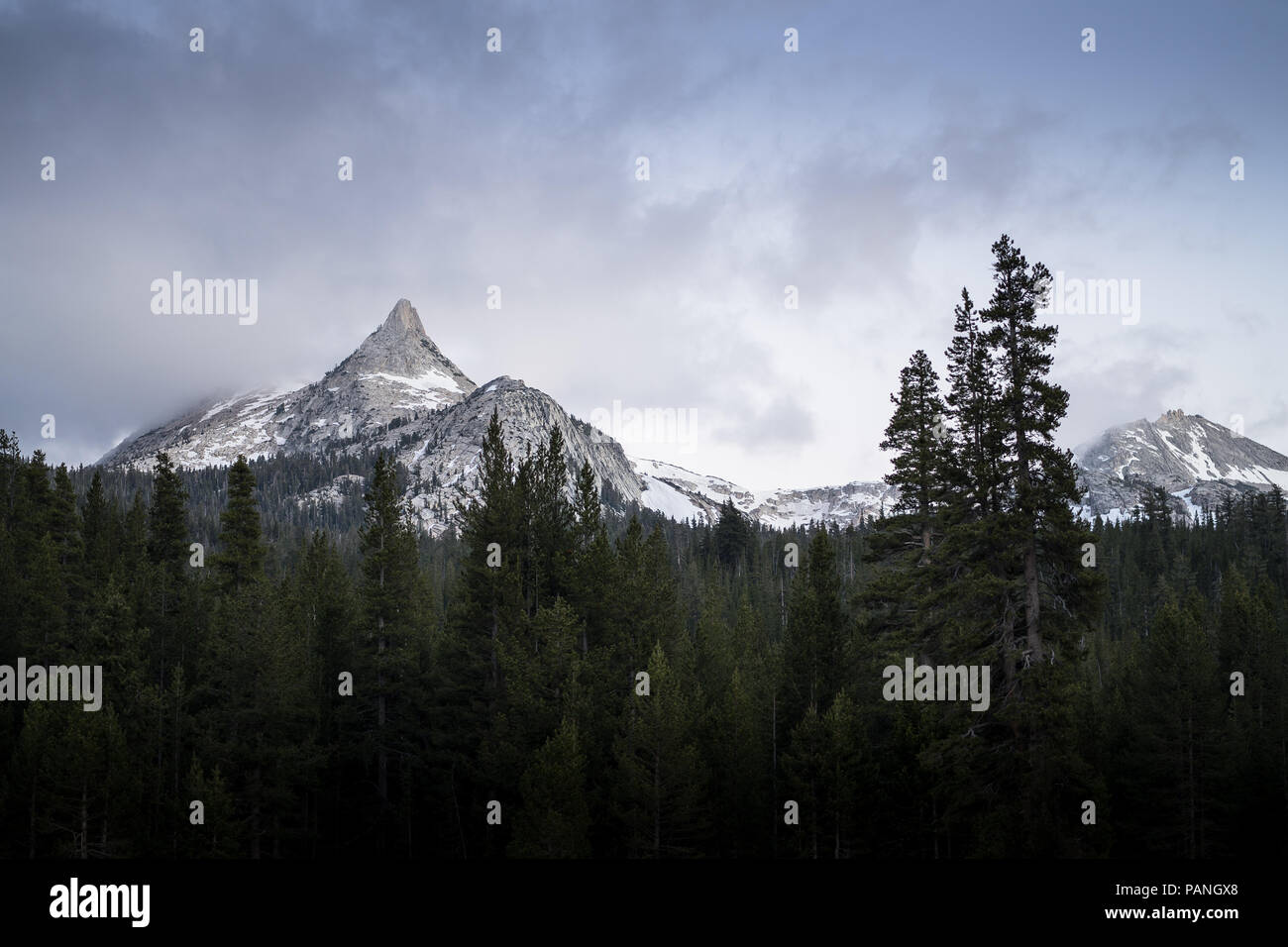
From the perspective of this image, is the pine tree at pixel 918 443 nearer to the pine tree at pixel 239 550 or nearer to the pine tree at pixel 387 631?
the pine tree at pixel 387 631

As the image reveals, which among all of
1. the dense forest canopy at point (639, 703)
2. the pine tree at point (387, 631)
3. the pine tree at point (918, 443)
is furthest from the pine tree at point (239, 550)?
the pine tree at point (918, 443)

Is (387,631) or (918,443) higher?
(918,443)

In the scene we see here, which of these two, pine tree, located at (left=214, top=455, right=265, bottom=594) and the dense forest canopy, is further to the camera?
pine tree, located at (left=214, top=455, right=265, bottom=594)

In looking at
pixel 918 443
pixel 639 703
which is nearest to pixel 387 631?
pixel 639 703

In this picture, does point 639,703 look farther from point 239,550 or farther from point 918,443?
point 239,550

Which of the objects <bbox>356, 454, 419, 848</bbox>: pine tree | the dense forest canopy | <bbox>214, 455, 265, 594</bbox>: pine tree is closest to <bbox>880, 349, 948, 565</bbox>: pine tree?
the dense forest canopy

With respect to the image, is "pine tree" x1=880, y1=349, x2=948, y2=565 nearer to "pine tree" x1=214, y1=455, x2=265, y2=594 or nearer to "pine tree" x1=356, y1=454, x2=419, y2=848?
"pine tree" x1=356, y1=454, x2=419, y2=848

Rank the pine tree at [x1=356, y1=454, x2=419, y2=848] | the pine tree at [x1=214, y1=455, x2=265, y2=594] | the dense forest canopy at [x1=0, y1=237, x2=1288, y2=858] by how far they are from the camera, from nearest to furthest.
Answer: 1. the dense forest canopy at [x1=0, y1=237, x2=1288, y2=858]
2. the pine tree at [x1=356, y1=454, x2=419, y2=848]
3. the pine tree at [x1=214, y1=455, x2=265, y2=594]

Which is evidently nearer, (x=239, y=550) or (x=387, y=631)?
(x=387, y=631)

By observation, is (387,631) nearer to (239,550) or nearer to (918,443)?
(239,550)

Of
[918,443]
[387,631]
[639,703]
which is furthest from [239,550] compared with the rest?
[918,443]

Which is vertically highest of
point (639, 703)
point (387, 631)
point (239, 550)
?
point (239, 550)
